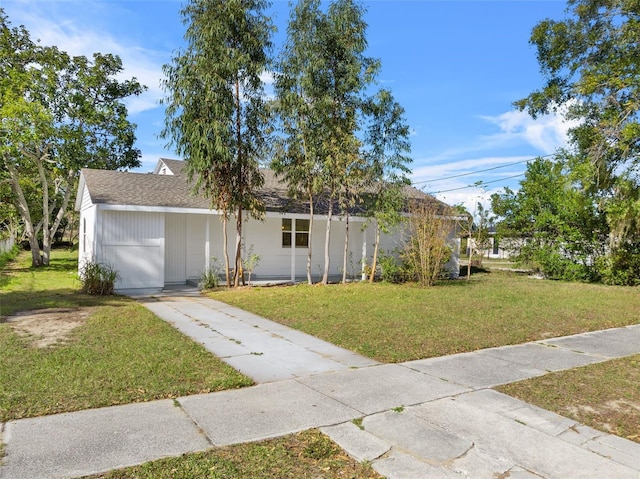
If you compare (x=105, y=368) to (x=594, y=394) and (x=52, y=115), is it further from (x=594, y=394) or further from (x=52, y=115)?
(x=52, y=115)

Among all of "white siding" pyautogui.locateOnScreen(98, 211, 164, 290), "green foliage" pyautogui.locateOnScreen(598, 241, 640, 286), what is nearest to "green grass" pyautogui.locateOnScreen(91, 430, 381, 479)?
"white siding" pyautogui.locateOnScreen(98, 211, 164, 290)

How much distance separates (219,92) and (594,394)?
1096 cm

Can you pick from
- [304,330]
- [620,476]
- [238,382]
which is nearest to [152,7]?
[304,330]

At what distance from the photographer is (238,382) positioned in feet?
16.1

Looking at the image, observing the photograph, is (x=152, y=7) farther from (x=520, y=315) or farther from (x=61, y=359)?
(x=520, y=315)

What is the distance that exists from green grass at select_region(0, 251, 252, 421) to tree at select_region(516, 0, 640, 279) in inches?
491

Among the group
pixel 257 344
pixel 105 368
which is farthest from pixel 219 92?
pixel 105 368

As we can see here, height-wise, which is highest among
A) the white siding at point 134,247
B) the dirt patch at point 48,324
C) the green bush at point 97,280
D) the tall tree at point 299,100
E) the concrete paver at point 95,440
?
the tall tree at point 299,100

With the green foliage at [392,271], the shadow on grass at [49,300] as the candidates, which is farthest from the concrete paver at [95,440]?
the green foliage at [392,271]

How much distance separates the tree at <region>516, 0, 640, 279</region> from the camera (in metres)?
13.2

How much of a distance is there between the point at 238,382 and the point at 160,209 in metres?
9.37

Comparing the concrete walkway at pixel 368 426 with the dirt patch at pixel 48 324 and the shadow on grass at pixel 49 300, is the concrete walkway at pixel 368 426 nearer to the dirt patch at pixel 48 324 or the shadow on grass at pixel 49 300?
the dirt patch at pixel 48 324

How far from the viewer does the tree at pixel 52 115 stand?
19.7 metres

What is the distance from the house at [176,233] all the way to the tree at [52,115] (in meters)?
5.20
